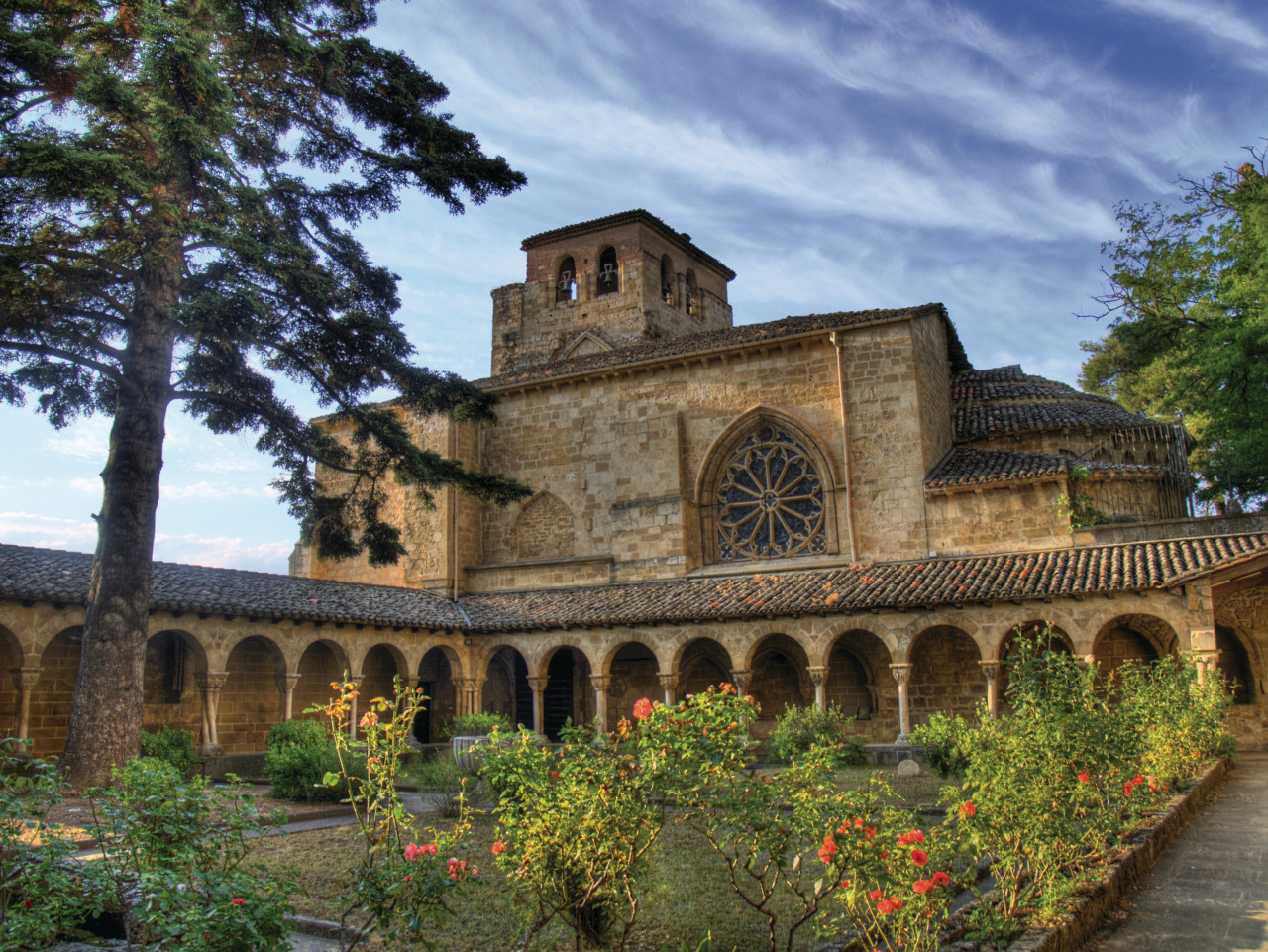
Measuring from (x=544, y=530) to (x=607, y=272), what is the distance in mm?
11145

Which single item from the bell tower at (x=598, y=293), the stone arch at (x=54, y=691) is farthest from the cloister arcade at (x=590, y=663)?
the bell tower at (x=598, y=293)

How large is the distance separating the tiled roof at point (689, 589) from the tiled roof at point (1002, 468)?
4.85 ft

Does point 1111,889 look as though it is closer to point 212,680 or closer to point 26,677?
point 26,677

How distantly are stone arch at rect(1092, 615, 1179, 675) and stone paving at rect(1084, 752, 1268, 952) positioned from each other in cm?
851


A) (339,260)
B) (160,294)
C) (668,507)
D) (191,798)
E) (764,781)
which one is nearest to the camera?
(191,798)

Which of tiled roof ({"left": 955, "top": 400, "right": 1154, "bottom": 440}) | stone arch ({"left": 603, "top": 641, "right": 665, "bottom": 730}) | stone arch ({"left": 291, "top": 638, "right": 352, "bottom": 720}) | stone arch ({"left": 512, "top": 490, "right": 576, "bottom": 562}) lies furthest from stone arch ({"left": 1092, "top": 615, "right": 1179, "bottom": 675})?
stone arch ({"left": 291, "top": 638, "right": 352, "bottom": 720})

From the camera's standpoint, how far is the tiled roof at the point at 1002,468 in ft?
57.5

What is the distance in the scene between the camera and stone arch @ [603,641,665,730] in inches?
810

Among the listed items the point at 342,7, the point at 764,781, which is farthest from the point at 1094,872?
the point at 342,7

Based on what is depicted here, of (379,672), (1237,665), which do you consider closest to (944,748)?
(1237,665)

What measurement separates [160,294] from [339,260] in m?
2.58

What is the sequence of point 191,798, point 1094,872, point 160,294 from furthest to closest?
point 160,294
point 1094,872
point 191,798

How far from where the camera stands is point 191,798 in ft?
14.6

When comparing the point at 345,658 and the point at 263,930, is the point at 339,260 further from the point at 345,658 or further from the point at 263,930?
the point at 263,930
